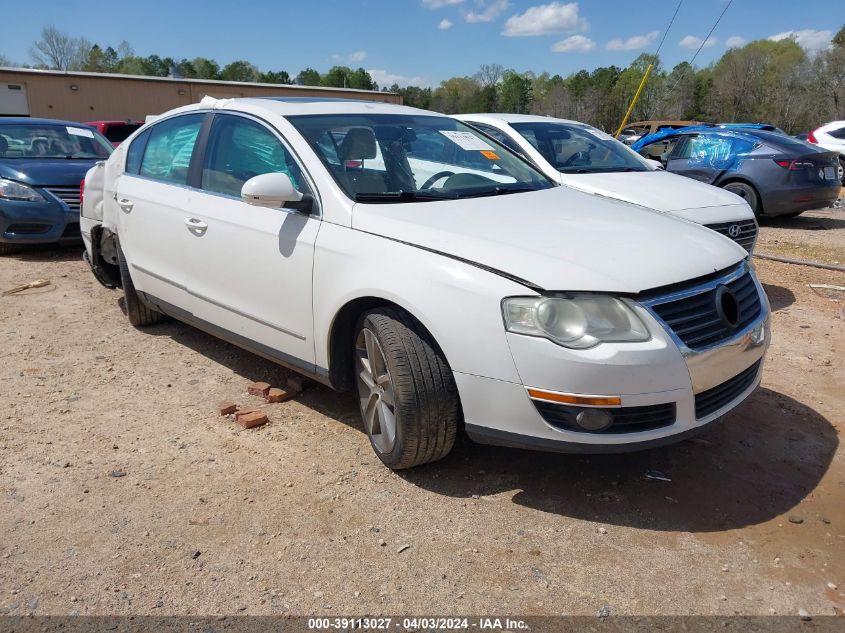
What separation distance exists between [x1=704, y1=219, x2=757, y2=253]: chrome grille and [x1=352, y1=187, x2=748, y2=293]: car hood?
249 cm

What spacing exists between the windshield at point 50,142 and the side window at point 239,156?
5.76 meters

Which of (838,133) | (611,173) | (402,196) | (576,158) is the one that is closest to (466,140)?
(402,196)

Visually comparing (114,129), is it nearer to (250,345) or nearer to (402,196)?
(250,345)

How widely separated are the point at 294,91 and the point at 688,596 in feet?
129

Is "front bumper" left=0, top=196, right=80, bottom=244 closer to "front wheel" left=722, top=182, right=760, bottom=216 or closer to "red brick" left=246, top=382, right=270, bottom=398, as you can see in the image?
"red brick" left=246, top=382, right=270, bottom=398

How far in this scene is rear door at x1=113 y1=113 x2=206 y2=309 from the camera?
427 cm

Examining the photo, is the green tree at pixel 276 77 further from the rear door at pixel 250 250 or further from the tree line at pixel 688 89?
the rear door at pixel 250 250

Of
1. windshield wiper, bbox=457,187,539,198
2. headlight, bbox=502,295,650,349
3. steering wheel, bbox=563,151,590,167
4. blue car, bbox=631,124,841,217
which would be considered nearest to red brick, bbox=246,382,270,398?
windshield wiper, bbox=457,187,539,198

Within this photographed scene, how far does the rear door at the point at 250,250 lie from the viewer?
11.3 feet

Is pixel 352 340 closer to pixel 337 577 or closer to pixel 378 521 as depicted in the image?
pixel 378 521

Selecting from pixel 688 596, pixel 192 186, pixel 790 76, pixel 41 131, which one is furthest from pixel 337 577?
pixel 790 76

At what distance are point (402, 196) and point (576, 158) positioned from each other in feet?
12.7

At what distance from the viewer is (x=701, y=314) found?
112 inches

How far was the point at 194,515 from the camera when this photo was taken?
293 centimetres
